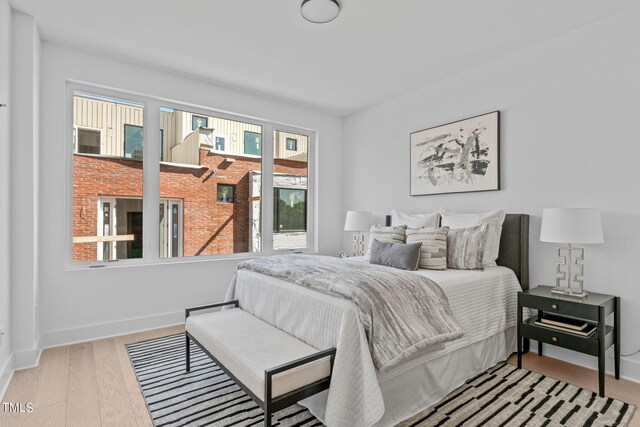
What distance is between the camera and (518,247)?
2.91 m

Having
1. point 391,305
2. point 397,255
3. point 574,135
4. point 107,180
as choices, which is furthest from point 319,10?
point 107,180

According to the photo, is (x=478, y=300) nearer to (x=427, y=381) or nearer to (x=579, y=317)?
(x=579, y=317)

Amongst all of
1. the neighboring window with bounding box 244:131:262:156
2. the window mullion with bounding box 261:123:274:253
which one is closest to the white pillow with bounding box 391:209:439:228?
the window mullion with bounding box 261:123:274:253

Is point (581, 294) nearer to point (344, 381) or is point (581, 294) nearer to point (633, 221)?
point (633, 221)

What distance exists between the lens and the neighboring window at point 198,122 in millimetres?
3914

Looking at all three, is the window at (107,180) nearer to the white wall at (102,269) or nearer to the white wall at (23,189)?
the white wall at (102,269)

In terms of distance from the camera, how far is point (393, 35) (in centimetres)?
283

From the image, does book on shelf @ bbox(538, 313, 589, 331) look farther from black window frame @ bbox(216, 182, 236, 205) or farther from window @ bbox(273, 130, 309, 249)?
black window frame @ bbox(216, 182, 236, 205)

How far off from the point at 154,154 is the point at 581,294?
4.03m

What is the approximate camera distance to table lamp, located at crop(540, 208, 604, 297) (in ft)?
7.63

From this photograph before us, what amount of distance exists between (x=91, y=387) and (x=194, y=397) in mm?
761

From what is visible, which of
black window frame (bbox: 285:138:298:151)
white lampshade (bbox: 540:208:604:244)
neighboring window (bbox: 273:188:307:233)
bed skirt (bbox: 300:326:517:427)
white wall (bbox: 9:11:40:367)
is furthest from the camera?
black window frame (bbox: 285:138:298:151)

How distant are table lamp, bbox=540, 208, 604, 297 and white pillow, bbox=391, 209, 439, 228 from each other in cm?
105

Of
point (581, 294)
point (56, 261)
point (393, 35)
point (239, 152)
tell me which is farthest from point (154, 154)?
point (581, 294)
